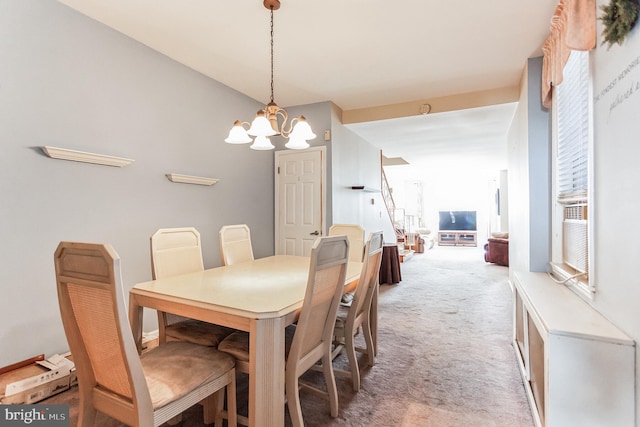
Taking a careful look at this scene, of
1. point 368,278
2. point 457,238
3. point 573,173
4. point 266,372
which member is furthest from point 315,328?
point 457,238

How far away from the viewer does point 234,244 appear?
2775mm

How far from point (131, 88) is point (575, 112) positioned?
3478mm

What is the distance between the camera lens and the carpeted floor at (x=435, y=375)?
1.79 meters

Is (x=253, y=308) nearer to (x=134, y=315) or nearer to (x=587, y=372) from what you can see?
(x=134, y=315)

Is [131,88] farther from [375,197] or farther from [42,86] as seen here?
[375,197]

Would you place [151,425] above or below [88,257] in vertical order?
below

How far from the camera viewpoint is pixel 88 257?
1.08 meters

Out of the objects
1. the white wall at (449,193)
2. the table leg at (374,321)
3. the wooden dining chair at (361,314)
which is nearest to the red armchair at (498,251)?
the white wall at (449,193)

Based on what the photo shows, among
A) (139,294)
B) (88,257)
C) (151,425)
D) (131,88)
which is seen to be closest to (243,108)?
(131,88)

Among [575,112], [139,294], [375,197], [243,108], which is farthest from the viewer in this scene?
[375,197]

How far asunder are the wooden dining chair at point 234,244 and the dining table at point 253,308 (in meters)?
0.51

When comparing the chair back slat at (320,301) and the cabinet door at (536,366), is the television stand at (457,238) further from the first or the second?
the chair back slat at (320,301)

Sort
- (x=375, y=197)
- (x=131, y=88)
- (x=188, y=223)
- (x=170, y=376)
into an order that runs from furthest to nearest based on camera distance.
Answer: (x=375, y=197) < (x=188, y=223) < (x=131, y=88) < (x=170, y=376)

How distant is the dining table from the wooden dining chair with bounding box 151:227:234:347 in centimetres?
14
